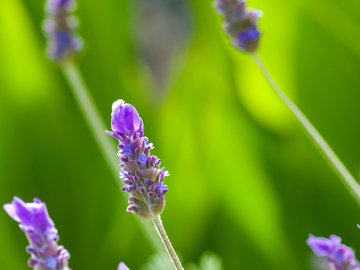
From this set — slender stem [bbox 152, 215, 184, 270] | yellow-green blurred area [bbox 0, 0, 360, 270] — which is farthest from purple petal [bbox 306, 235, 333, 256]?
yellow-green blurred area [bbox 0, 0, 360, 270]

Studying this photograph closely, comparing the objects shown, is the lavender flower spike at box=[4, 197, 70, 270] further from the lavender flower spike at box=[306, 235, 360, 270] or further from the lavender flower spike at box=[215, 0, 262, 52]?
the lavender flower spike at box=[215, 0, 262, 52]

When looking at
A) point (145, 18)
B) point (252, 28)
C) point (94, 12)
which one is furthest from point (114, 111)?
point (145, 18)

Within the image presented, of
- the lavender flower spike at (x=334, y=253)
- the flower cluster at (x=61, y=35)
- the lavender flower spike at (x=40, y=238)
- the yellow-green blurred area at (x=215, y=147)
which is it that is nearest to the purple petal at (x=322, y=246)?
the lavender flower spike at (x=334, y=253)

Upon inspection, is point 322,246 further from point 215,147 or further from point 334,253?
point 215,147

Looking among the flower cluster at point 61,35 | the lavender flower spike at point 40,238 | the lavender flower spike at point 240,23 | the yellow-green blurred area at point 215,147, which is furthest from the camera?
the yellow-green blurred area at point 215,147

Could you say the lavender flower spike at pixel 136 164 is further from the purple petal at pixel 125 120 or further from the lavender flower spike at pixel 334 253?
the lavender flower spike at pixel 334 253

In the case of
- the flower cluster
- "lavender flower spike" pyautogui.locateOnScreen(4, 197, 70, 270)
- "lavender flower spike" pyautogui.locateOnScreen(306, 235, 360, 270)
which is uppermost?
the flower cluster
